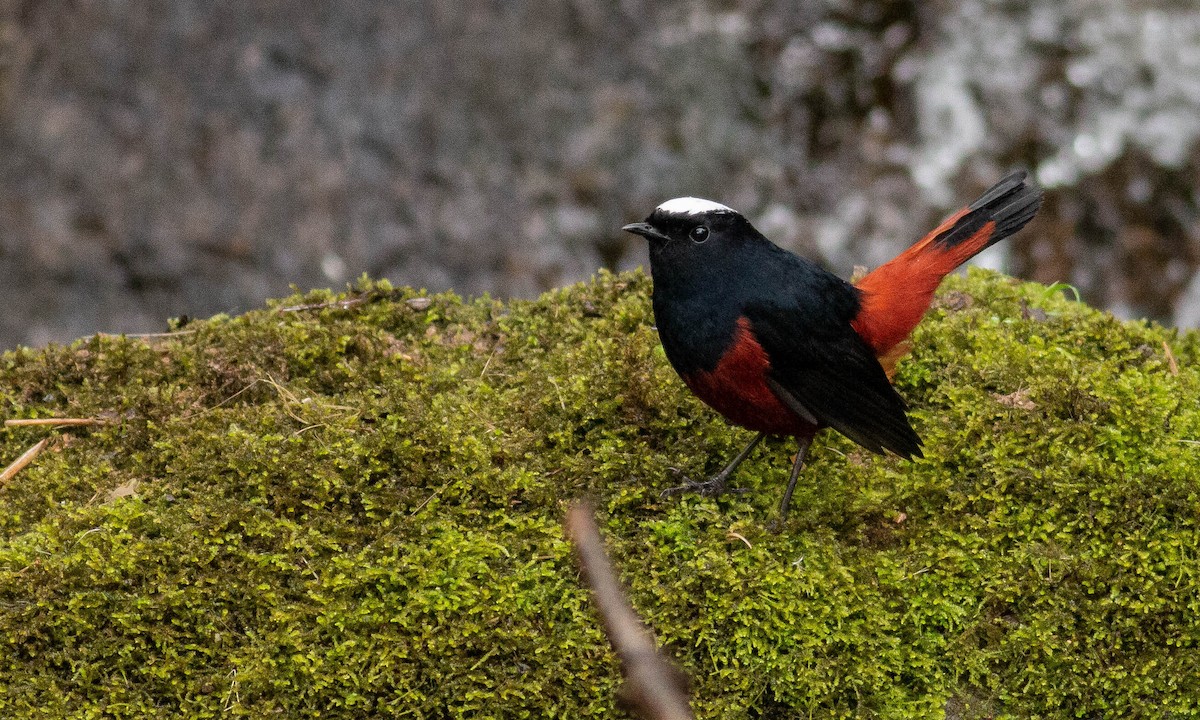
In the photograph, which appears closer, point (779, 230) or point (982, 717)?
point (982, 717)

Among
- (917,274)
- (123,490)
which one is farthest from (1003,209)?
(123,490)

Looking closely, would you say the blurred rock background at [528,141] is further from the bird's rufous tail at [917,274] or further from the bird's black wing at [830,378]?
the bird's black wing at [830,378]

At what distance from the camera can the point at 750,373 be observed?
301 cm

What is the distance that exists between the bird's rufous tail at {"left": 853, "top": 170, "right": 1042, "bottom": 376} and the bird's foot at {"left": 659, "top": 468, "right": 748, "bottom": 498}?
73 centimetres

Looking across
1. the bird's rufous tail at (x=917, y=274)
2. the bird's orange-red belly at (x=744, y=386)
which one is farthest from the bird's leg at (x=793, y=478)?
the bird's rufous tail at (x=917, y=274)

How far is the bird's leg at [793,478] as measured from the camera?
299cm

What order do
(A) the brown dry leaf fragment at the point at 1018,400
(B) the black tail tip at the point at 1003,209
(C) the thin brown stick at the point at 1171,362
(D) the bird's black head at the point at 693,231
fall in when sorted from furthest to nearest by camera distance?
1. (C) the thin brown stick at the point at 1171,362
2. (B) the black tail tip at the point at 1003,209
3. (A) the brown dry leaf fragment at the point at 1018,400
4. (D) the bird's black head at the point at 693,231

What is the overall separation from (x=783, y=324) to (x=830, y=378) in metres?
0.22

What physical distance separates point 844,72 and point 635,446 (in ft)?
18.2

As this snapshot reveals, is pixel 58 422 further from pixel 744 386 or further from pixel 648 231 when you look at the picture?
pixel 744 386

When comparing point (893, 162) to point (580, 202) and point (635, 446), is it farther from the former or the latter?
point (635, 446)

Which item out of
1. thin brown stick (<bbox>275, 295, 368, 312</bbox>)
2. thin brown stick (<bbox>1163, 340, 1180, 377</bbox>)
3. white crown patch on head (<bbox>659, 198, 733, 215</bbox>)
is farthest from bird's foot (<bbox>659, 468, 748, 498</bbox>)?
thin brown stick (<bbox>1163, 340, 1180, 377</bbox>)

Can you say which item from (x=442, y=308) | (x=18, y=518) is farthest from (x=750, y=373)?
(x=18, y=518)

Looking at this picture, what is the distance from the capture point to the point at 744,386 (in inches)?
118
